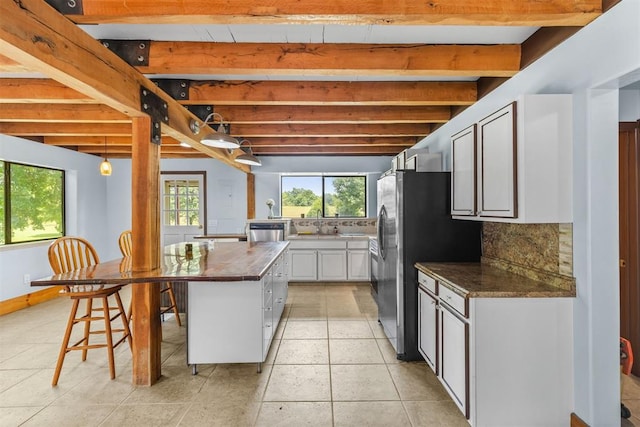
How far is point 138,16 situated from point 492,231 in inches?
110

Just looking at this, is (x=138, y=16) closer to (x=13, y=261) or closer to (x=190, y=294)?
(x=190, y=294)

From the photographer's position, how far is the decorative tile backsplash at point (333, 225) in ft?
19.4

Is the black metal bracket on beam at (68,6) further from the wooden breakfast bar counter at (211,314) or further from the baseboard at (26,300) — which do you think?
the baseboard at (26,300)

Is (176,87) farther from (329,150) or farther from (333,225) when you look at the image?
(333,225)

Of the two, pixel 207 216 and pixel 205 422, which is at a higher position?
pixel 207 216

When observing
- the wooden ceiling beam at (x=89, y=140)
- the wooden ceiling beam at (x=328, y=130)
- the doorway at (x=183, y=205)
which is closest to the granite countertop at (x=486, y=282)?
the wooden ceiling beam at (x=328, y=130)

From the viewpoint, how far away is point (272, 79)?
272 cm

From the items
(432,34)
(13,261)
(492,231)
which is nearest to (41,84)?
(13,261)

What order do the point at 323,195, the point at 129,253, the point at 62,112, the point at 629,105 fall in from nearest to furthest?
1. the point at 629,105
2. the point at 62,112
3. the point at 129,253
4. the point at 323,195

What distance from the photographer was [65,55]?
1568 millimetres

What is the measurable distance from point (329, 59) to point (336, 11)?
59cm

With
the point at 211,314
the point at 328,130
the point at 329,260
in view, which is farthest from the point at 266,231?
the point at 211,314

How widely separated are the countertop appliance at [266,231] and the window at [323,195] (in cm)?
68

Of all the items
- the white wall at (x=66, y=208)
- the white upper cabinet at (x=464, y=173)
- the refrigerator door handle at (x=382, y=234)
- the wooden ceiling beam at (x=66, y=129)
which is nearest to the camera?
the white upper cabinet at (x=464, y=173)
